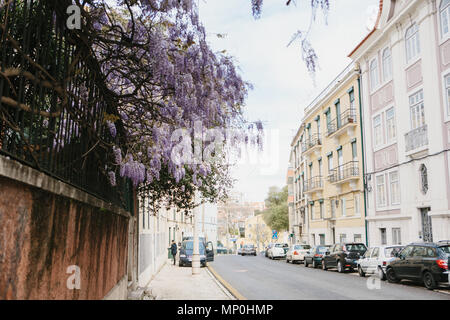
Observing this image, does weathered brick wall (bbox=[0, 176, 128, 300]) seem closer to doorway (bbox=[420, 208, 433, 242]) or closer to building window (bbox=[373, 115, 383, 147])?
doorway (bbox=[420, 208, 433, 242])

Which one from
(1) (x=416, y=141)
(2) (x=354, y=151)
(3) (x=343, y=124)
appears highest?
(3) (x=343, y=124)

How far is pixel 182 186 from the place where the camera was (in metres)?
15.5

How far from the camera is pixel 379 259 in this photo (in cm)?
2002

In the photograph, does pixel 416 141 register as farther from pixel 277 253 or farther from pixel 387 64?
pixel 277 253

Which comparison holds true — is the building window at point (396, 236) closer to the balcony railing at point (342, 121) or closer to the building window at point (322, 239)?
the balcony railing at point (342, 121)

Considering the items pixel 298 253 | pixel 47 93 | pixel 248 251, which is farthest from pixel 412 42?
pixel 248 251

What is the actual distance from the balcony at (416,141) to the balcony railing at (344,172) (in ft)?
24.6

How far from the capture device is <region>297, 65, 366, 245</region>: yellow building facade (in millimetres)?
31984

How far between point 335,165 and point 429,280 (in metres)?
21.8

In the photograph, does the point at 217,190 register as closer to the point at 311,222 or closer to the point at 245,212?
the point at 311,222

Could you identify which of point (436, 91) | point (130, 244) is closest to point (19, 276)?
point (130, 244)

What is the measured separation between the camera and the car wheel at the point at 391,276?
59.4 ft

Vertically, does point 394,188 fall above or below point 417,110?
below
